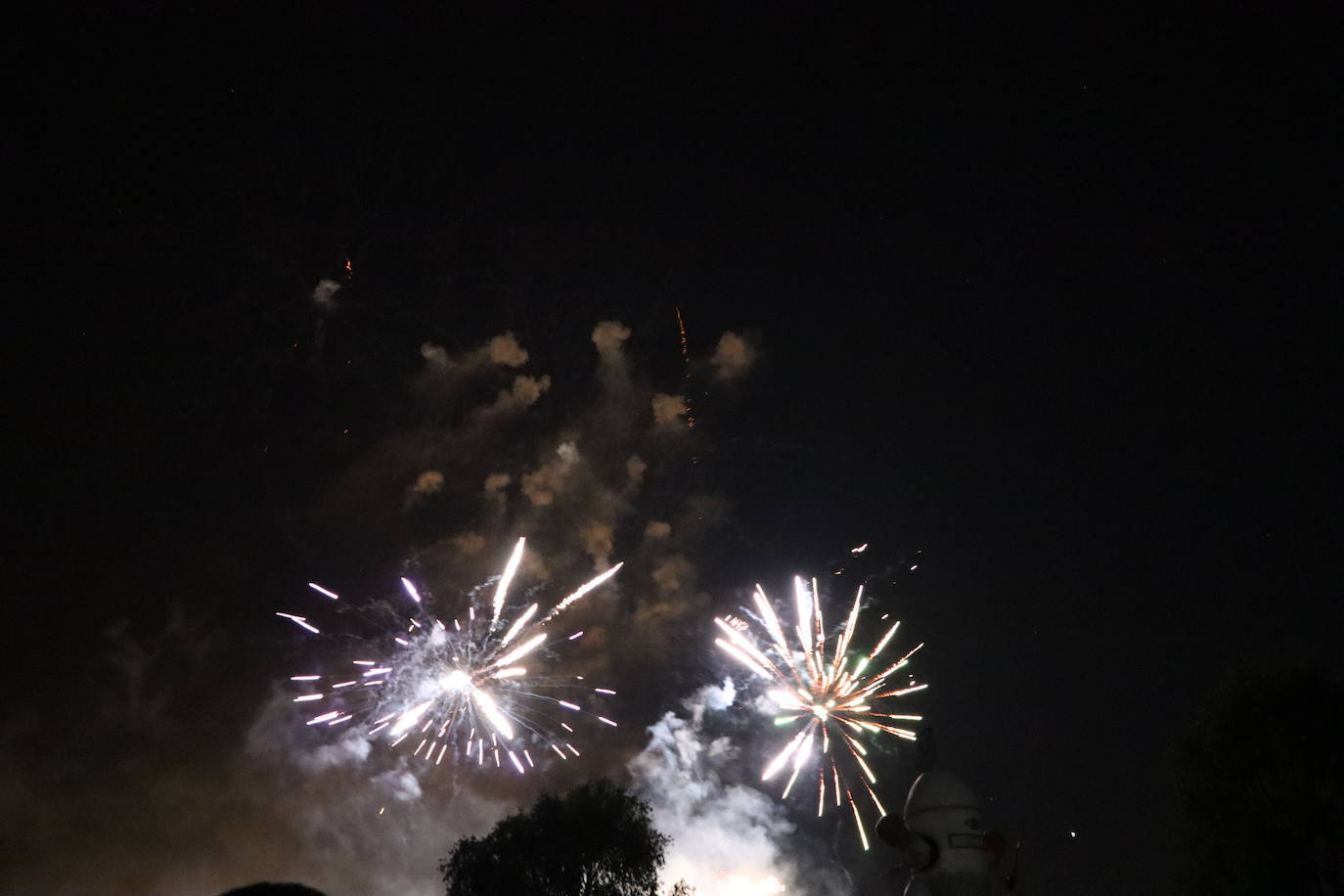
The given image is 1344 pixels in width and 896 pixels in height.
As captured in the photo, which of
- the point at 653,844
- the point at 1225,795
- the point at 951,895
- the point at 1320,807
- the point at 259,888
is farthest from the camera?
the point at 653,844

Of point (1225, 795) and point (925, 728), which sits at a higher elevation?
point (1225, 795)

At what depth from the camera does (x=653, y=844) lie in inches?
1935

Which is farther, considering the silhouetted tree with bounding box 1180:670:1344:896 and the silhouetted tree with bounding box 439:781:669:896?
the silhouetted tree with bounding box 439:781:669:896

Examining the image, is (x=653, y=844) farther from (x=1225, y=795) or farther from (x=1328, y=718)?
(x=1328, y=718)

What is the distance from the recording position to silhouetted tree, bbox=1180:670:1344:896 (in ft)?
96.9

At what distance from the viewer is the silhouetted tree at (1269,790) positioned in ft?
96.9

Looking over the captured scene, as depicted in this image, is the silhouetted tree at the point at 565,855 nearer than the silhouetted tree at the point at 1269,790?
No

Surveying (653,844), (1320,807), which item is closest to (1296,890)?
(1320,807)

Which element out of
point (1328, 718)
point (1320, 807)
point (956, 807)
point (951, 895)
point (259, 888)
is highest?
point (1328, 718)

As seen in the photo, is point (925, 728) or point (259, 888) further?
point (925, 728)

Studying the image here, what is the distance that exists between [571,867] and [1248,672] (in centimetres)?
3226

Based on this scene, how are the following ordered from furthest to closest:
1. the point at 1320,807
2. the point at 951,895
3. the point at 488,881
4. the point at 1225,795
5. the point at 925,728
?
the point at 488,881 → the point at 1225,795 → the point at 1320,807 → the point at 925,728 → the point at 951,895

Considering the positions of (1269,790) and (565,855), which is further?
(565,855)

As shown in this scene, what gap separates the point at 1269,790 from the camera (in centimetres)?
3069
